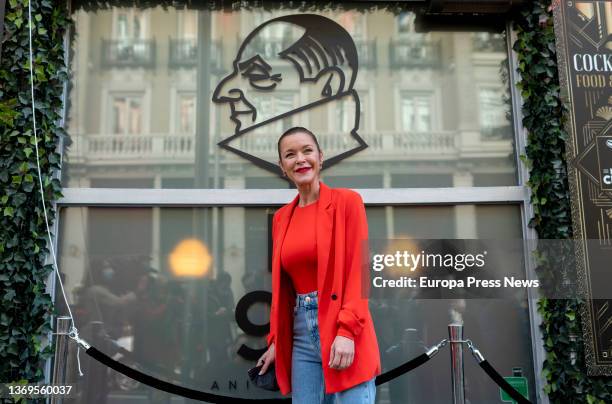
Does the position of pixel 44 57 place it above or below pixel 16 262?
above

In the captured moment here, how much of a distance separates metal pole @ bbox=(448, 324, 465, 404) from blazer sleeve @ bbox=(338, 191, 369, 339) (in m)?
0.89

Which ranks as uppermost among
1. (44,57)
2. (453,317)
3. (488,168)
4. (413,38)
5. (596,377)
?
(413,38)

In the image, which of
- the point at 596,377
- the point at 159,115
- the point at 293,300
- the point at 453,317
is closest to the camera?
the point at 293,300

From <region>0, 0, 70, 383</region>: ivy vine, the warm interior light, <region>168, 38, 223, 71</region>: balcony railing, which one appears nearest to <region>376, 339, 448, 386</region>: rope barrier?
the warm interior light

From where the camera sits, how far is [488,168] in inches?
189

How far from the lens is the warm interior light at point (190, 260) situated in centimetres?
462

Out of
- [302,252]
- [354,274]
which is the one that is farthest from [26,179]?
[354,274]

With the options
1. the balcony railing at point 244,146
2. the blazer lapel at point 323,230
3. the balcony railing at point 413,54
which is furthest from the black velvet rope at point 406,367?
the balcony railing at point 413,54

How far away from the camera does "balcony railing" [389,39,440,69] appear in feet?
16.4

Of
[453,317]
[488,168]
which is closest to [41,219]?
[453,317]

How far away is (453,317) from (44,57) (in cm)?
400

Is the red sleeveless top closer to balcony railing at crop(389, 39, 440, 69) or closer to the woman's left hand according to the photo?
the woman's left hand

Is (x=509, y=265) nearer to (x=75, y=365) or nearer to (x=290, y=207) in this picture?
(x=290, y=207)

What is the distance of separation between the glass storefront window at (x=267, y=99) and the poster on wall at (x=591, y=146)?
1.69 feet
